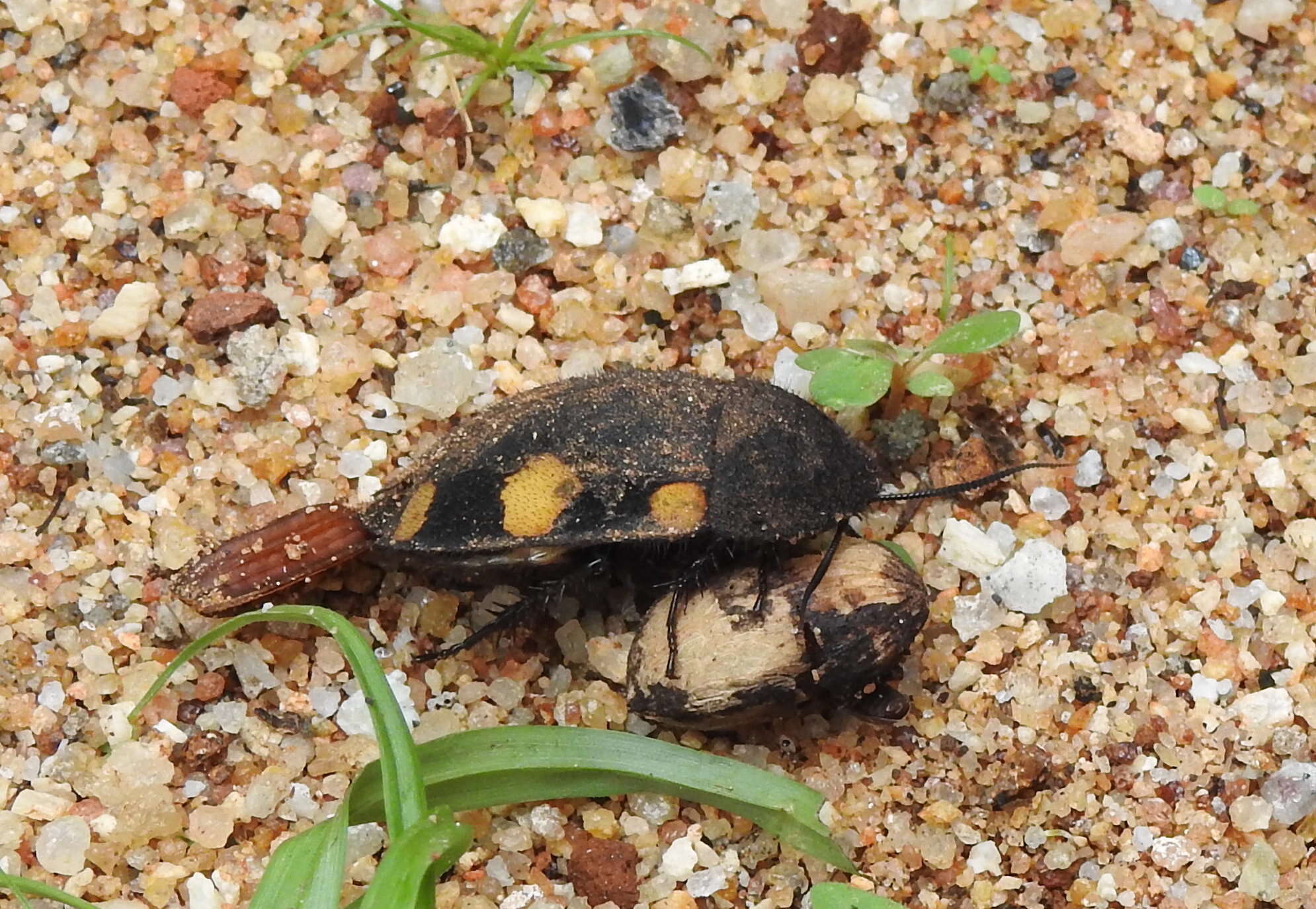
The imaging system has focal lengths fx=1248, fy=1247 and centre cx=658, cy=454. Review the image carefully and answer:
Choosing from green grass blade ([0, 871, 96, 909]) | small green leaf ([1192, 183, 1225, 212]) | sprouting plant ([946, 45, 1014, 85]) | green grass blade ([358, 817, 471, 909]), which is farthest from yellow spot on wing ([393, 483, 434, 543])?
small green leaf ([1192, 183, 1225, 212])

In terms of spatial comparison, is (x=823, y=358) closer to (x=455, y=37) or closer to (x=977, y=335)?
(x=977, y=335)

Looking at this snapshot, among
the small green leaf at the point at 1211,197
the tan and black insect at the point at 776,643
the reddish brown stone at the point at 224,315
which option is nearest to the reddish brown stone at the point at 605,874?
the tan and black insect at the point at 776,643

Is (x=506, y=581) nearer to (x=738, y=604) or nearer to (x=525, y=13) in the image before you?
(x=738, y=604)

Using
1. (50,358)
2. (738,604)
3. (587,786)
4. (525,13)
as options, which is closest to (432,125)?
(525,13)

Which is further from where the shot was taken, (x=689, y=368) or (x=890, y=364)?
(x=689, y=368)

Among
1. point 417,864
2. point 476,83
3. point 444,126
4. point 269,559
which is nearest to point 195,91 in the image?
point 444,126

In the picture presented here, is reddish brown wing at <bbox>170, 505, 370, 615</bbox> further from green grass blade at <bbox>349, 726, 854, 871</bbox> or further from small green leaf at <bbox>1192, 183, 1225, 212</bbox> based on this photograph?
small green leaf at <bbox>1192, 183, 1225, 212</bbox>

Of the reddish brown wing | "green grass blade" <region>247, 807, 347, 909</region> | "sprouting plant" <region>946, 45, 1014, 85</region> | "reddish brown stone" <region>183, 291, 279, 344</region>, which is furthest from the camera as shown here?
"sprouting plant" <region>946, 45, 1014, 85</region>

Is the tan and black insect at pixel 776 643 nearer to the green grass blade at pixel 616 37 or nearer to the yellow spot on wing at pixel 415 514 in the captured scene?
the yellow spot on wing at pixel 415 514
